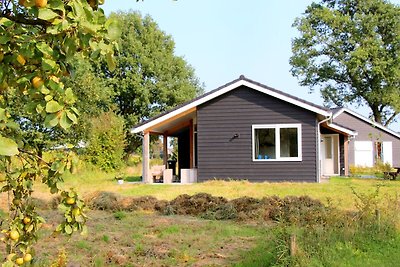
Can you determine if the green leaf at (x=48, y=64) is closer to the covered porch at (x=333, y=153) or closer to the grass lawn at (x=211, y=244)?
the grass lawn at (x=211, y=244)

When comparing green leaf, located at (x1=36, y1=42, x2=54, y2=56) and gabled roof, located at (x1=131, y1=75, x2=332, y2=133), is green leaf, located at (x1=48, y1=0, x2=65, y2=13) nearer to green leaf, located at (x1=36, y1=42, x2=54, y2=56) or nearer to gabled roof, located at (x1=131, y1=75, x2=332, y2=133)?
green leaf, located at (x1=36, y1=42, x2=54, y2=56)

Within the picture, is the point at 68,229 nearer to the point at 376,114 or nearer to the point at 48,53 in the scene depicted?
the point at 48,53

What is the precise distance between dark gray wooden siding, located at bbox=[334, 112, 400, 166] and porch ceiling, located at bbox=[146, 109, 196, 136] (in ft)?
49.1

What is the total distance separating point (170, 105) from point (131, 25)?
27.0 feet

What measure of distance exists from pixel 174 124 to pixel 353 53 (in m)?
22.9

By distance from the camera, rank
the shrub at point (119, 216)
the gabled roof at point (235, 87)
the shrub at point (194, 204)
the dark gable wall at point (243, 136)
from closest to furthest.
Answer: the shrub at point (119, 216) < the shrub at point (194, 204) < the gabled roof at point (235, 87) < the dark gable wall at point (243, 136)

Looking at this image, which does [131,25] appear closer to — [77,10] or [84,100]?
[84,100]

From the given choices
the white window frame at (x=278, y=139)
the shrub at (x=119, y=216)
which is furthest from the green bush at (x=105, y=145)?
the shrub at (x=119, y=216)

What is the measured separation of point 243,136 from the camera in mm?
19578

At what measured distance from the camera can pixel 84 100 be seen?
28.2 meters

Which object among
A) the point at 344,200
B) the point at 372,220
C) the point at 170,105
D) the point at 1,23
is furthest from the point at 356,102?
the point at 1,23

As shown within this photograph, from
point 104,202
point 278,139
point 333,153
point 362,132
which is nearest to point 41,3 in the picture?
point 104,202

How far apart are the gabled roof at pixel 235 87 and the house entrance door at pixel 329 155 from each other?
8429 millimetres

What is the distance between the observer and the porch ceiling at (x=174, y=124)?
2059 cm
